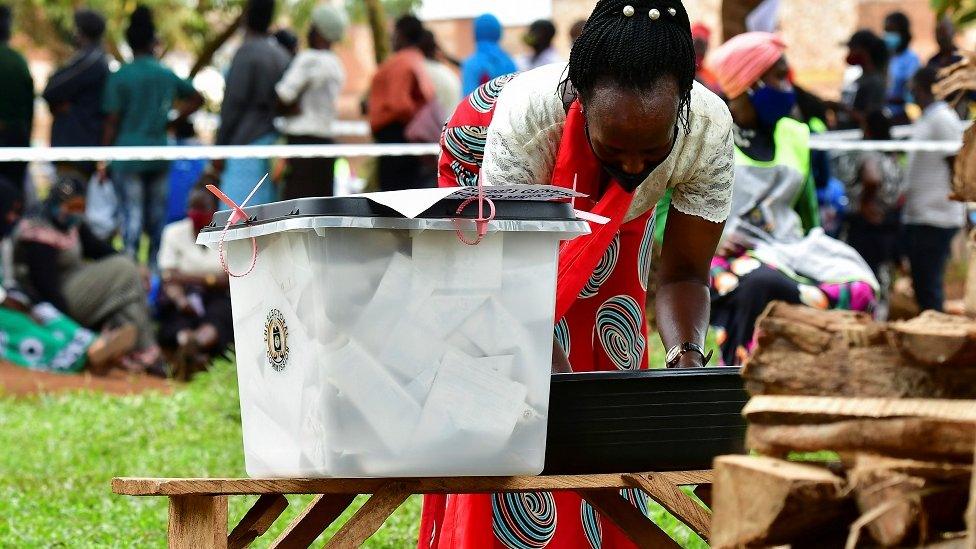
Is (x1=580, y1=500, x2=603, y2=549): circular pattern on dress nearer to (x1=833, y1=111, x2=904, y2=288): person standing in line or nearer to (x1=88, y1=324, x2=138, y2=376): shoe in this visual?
(x1=88, y1=324, x2=138, y2=376): shoe

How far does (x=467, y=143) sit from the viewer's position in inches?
141

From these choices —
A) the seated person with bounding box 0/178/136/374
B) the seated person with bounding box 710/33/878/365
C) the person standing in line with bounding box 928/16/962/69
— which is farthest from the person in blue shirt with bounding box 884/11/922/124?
the seated person with bounding box 0/178/136/374

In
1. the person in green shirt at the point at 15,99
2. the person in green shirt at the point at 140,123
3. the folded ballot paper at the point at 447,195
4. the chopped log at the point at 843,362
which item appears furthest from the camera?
the person in green shirt at the point at 140,123

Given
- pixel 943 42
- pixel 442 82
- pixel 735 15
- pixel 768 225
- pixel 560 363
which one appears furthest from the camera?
pixel 943 42

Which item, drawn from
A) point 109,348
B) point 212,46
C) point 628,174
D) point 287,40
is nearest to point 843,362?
point 628,174

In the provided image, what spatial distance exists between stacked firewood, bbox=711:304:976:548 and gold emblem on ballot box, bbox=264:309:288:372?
0.89 m

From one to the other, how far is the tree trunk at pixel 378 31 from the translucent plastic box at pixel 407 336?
1040cm

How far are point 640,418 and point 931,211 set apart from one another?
7.56 meters

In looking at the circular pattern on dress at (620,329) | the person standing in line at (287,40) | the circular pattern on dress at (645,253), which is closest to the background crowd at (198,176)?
the person standing in line at (287,40)

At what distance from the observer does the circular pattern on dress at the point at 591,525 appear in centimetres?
357

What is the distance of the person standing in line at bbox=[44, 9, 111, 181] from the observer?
1002 centimetres

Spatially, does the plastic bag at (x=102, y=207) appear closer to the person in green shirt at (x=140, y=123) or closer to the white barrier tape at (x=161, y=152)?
the person in green shirt at (x=140, y=123)

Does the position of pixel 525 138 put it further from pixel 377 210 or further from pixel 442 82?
pixel 442 82

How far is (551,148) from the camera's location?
10.9 feet
